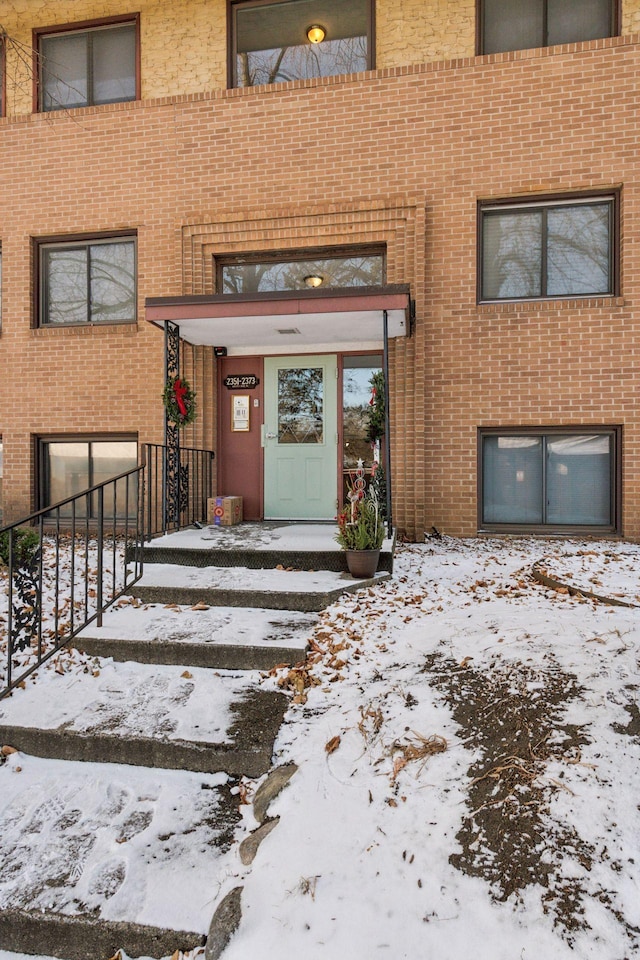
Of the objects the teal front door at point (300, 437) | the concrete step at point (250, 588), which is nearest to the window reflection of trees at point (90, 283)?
the teal front door at point (300, 437)

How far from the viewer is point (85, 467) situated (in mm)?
8453

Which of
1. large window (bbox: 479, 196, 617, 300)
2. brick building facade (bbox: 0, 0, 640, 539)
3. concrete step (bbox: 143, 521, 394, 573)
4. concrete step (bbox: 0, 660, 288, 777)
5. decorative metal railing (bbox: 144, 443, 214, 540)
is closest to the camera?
concrete step (bbox: 0, 660, 288, 777)

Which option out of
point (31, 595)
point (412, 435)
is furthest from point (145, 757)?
point (412, 435)

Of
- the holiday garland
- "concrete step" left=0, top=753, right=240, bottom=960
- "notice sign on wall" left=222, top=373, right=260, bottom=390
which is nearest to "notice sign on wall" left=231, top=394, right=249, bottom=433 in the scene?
"notice sign on wall" left=222, top=373, right=260, bottom=390

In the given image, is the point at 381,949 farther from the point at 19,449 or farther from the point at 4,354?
the point at 4,354

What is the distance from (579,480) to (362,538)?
12.9ft

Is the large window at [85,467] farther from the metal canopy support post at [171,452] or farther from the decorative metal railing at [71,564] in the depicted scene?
the metal canopy support post at [171,452]

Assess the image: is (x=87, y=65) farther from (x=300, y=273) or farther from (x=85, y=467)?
(x=85, y=467)

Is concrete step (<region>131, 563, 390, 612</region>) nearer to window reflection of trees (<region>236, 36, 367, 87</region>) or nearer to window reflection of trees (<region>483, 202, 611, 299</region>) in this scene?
window reflection of trees (<region>483, 202, 611, 299</region>)

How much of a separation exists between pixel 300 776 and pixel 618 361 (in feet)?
21.4

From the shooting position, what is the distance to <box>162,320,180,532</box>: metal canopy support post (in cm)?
669

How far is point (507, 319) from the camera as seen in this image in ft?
24.0

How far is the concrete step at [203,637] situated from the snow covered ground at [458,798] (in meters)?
0.19

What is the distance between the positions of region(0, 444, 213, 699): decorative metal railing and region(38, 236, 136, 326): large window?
8.15 ft
